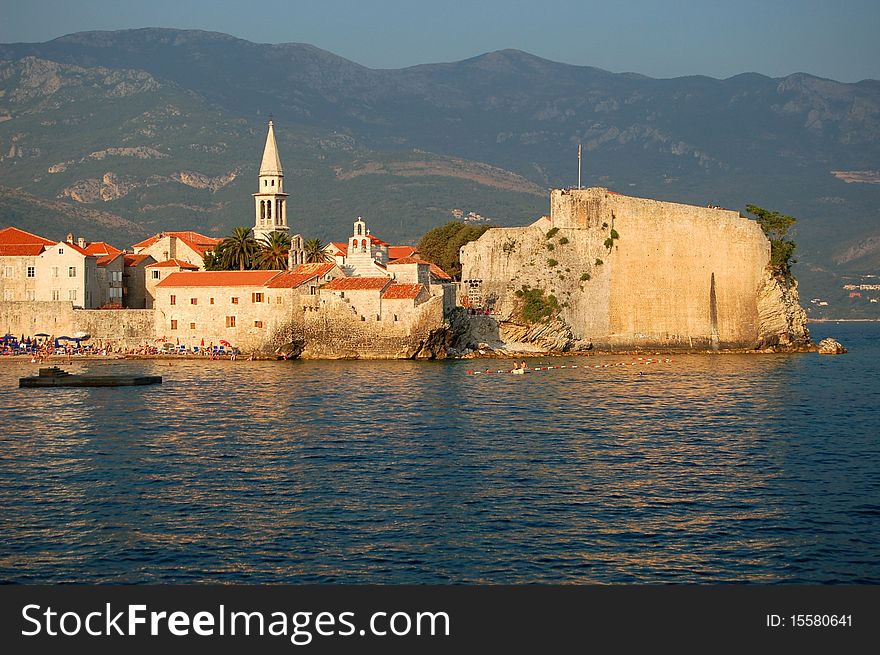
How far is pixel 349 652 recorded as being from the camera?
15492 millimetres

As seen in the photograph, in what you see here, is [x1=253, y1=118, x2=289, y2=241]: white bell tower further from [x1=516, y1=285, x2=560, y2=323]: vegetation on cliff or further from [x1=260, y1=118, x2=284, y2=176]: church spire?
[x1=516, y1=285, x2=560, y2=323]: vegetation on cliff

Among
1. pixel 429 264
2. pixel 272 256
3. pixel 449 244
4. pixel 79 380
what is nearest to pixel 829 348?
pixel 449 244

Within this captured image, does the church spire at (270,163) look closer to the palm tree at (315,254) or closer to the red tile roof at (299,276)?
the palm tree at (315,254)

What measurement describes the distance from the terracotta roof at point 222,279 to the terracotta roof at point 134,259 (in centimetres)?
1052

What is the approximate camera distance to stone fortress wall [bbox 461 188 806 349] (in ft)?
239

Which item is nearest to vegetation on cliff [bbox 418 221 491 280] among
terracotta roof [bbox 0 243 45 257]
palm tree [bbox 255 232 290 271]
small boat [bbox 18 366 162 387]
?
palm tree [bbox 255 232 290 271]

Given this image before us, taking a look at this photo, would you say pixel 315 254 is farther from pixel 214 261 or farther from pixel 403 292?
pixel 403 292

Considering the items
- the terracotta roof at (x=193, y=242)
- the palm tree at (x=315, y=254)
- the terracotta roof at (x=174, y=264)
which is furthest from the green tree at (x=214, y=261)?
the terracotta roof at (x=193, y=242)

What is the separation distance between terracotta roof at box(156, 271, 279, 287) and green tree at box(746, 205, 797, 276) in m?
33.1

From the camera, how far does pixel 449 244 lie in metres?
88.0

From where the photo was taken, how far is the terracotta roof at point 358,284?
63094 millimetres

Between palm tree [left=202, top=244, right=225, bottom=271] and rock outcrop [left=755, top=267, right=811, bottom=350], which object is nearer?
palm tree [left=202, top=244, right=225, bottom=271]

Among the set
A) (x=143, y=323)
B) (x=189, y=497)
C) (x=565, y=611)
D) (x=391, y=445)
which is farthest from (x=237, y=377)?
(x=565, y=611)

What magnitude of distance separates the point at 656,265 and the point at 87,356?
3377 centimetres
